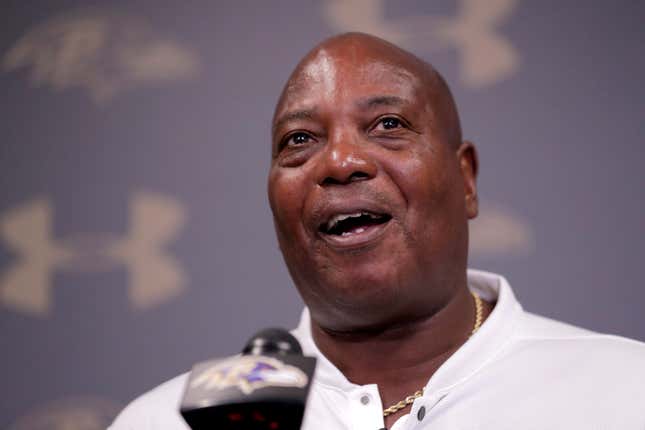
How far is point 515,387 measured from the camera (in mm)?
1101

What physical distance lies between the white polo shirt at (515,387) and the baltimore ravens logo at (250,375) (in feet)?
1.57

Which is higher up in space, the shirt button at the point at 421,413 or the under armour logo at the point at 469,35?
the under armour logo at the point at 469,35

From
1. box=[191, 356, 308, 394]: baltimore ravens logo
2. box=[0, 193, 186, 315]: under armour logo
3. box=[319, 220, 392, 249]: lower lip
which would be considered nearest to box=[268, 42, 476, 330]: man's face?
box=[319, 220, 392, 249]: lower lip

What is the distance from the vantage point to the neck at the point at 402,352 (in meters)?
1.19

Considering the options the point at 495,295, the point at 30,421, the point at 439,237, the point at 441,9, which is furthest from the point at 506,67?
the point at 30,421

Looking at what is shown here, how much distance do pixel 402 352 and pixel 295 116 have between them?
1.45 ft

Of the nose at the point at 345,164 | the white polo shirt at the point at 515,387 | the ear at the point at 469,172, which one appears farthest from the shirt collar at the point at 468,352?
the nose at the point at 345,164

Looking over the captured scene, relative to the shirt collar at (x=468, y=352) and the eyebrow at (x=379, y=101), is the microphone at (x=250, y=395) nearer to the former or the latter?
the shirt collar at (x=468, y=352)

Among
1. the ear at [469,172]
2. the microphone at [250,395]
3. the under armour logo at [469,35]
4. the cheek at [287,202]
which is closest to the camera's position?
the microphone at [250,395]

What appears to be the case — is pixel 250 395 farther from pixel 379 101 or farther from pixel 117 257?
pixel 117 257

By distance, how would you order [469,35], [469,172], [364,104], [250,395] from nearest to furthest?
[250,395] < [364,104] < [469,172] < [469,35]

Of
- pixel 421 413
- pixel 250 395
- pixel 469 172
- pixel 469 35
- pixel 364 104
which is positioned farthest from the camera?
pixel 469 35

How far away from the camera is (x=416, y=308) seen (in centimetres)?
117

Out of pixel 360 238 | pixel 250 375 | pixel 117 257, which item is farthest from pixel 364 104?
pixel 117 257
